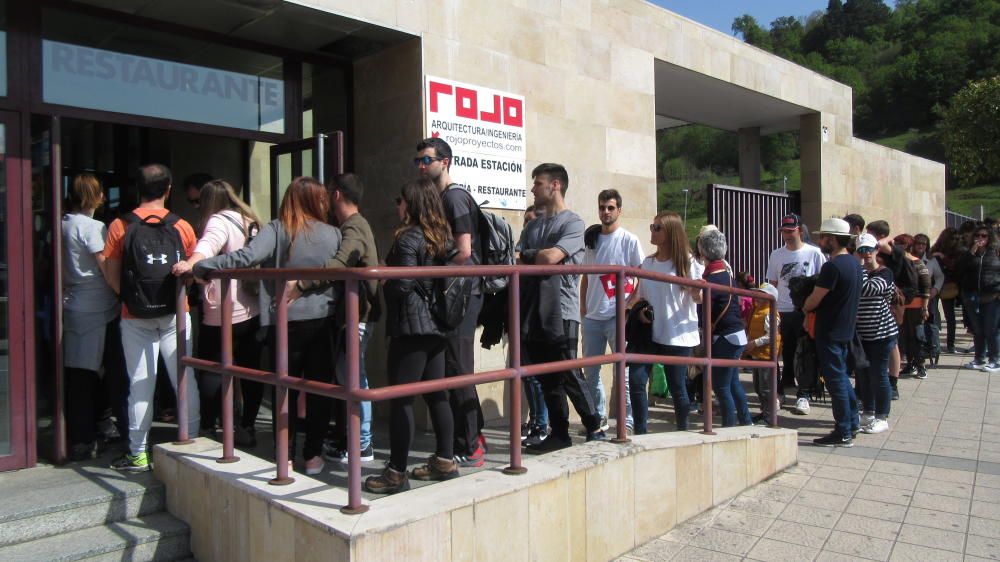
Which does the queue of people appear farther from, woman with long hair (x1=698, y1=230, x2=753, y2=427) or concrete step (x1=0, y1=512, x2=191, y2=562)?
concrete step (x1=0, y1=512, x2=191, y2=562)

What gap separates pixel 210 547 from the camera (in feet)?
11.1

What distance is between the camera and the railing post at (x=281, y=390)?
3.11 metres

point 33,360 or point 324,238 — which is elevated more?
point 324,238

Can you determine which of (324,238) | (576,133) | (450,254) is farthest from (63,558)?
(576,133)

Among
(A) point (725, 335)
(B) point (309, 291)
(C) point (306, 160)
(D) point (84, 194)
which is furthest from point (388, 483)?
(A) point (725, 335)

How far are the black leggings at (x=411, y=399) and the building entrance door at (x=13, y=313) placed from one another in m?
2.22

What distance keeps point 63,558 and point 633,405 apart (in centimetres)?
330

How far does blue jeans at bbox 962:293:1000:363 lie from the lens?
349 inches

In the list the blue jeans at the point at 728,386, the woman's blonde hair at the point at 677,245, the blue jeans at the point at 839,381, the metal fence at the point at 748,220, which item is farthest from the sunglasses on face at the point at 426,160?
the metal fence at the point at 748,220

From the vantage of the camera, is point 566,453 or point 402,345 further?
point 566,453

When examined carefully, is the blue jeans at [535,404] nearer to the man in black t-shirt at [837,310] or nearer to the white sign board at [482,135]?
the white sign board at [482,135]

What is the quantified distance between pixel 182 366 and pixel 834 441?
471 cm

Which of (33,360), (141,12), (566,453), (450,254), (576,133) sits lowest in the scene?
(566,453)

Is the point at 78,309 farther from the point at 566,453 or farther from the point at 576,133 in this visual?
the point at 576,133
